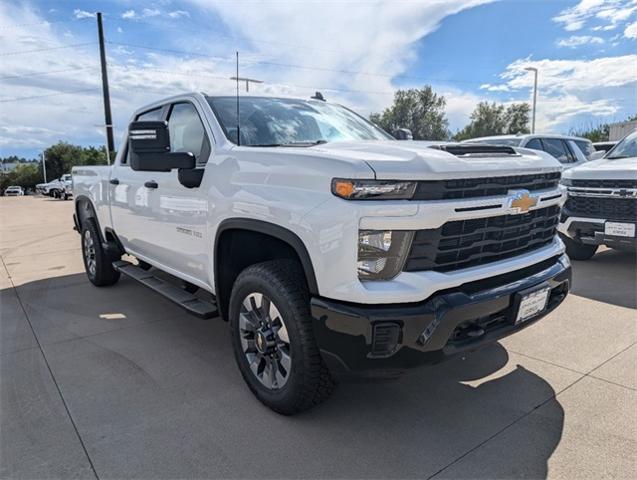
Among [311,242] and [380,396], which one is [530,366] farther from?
[311,242]

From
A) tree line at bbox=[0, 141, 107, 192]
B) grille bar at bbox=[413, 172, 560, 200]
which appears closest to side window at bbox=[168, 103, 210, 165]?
grille bar at bbox=[413, 172, 560, 200]

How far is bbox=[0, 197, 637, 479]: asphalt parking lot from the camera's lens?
94.1 inches

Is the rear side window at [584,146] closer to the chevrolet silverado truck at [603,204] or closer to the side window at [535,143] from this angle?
the side window at [535,143]

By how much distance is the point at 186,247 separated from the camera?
12.0 ft

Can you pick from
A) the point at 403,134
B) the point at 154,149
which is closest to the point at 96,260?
the point at 154,149

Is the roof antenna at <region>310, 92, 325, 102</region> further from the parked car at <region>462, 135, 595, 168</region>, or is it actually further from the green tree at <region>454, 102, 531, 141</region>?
the green tree at <region>454, 102, 531, 141</region>

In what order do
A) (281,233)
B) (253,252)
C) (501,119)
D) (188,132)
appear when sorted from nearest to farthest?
(281,233), (253,252), (188,132), (501,119)

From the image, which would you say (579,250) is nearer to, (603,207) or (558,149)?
(603,207)

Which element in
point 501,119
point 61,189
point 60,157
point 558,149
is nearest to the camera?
point 558,149

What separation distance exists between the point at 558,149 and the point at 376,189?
853cm

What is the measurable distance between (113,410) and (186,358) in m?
0.80

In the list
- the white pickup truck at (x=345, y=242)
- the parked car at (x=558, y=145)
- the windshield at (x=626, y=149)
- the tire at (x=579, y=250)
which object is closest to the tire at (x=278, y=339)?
the white pickup truck at (x=345, y=242)

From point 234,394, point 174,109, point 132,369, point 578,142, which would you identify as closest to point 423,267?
point 234,394

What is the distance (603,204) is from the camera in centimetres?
579
